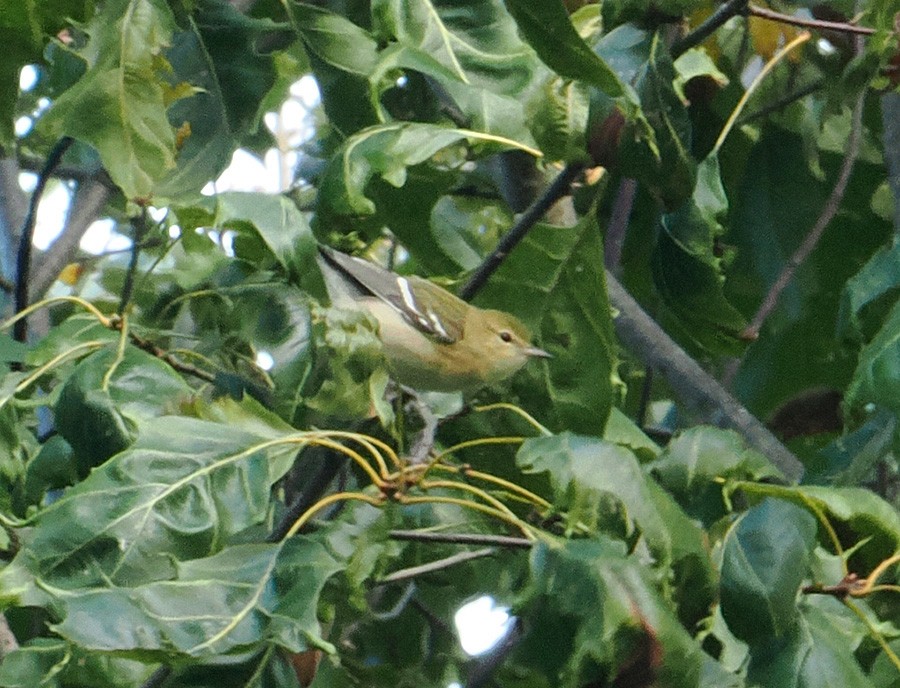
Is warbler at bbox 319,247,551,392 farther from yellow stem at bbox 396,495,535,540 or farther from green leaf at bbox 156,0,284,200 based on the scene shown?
yellow stem at bbox 396,495,535,540

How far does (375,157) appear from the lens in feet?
6.57

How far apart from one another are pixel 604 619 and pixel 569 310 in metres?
0.79

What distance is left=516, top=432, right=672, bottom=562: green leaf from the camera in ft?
5.88

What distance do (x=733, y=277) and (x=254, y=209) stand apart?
77.9 inches

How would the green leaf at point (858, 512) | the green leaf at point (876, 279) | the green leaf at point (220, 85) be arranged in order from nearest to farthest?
the green leaf at point (858, 512) → the green leaf at point (876, 279) → the green leaf at point (220, 85)

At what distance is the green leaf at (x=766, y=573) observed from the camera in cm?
178

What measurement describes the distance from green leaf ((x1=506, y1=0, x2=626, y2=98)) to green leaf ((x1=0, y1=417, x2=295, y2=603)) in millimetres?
624

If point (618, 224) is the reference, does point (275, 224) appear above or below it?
above

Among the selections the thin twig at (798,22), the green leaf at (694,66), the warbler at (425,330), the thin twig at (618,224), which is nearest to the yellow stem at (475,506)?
the thin twig at (798,22)

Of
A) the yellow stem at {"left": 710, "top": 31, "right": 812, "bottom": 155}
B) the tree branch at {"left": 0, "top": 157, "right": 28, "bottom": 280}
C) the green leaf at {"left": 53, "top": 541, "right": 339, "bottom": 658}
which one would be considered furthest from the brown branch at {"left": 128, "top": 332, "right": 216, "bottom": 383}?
the tree branch at {"left": 0, "top": 157, "right": 28, "bottom": 280}

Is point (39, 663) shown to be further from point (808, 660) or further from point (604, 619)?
point (808, 660)

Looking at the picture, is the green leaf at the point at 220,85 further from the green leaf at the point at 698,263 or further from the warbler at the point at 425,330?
the green leaf at the point at 698,263

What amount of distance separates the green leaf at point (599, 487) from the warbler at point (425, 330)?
993 millimetres

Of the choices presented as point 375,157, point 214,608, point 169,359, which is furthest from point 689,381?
point 214,608
